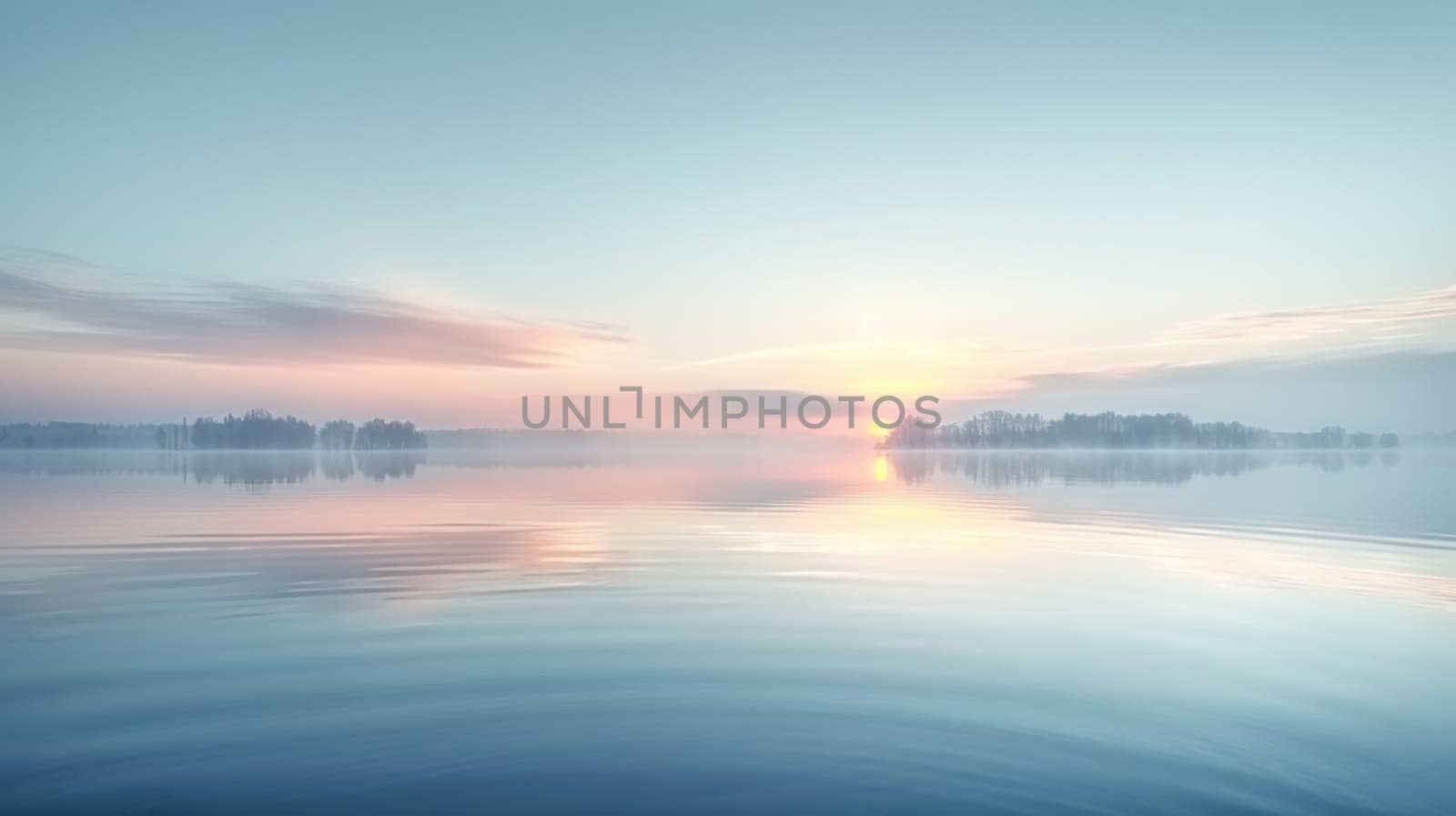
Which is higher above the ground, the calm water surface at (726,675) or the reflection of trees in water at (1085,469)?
the calm water surface at (726,675)

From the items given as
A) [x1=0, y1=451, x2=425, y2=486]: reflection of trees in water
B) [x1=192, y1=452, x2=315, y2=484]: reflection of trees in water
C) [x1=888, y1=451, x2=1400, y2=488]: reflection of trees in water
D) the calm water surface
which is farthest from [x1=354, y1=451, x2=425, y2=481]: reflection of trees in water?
the calm water surface

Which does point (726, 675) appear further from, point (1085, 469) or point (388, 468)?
point (388, 468)

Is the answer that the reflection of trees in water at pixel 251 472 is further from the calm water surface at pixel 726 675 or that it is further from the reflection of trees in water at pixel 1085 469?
the reflection of trees in water at pixel 1085 469

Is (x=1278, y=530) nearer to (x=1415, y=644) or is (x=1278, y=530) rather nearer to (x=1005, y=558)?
(x=1005, y=558)

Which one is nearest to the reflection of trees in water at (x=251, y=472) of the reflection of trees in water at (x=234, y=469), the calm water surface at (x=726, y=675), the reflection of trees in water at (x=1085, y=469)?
the reflection of trees in water at (x=234, y=469)

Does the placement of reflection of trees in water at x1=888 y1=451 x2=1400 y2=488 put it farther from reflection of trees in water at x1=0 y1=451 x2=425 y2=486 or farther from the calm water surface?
reflection of trees in water at x1=0 y1=451 x2=425 y2=486

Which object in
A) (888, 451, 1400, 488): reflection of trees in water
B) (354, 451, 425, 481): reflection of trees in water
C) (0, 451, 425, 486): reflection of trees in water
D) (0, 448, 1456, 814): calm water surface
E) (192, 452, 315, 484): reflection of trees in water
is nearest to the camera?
(0, 448, 1456, 814): calm water surface

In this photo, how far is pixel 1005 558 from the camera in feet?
75.6

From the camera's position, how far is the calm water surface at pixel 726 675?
328 inches

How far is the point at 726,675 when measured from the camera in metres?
12.0

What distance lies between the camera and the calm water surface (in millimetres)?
8336

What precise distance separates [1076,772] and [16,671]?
1315 cm

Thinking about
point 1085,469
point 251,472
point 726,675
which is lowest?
point 1085,469

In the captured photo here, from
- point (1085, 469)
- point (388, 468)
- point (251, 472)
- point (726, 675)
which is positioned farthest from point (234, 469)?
point (726, 675)
